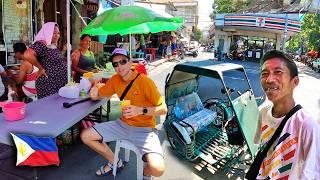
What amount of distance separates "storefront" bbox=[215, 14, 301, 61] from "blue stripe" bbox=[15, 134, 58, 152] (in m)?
23.4

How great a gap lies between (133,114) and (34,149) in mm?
1127

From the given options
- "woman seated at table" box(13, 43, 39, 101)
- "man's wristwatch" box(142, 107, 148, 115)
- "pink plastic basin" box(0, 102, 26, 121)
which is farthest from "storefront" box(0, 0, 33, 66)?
"man's wristwatch" box(142, 107, 148, 115)

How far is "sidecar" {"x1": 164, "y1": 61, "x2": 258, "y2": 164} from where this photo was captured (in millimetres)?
4156

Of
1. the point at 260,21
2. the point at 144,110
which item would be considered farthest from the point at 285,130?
the point at 260,21

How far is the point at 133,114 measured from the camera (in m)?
3.37

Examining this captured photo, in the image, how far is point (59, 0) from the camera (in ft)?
32.2

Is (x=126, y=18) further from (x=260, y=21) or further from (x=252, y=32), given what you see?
(x=252, y=32)

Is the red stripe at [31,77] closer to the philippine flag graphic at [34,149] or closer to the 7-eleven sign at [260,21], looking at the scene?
the philippine flag graphic at [34,149]

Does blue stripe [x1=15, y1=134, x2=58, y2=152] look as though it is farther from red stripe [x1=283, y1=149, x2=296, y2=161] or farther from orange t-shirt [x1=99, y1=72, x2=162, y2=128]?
red stripe [x1=283, y1=149, x2=296, y2=161]

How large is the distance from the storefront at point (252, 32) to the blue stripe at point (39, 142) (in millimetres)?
23419

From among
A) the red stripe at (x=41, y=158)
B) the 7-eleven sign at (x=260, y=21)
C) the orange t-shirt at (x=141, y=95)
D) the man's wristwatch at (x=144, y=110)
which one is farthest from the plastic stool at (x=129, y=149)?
the 7-eleven sign at (x=260, y=21)

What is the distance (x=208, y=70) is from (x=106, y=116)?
2541 millimetres

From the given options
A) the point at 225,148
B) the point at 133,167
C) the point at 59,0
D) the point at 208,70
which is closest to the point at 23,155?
the point at 133,167

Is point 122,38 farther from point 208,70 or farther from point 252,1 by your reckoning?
point 252,1
